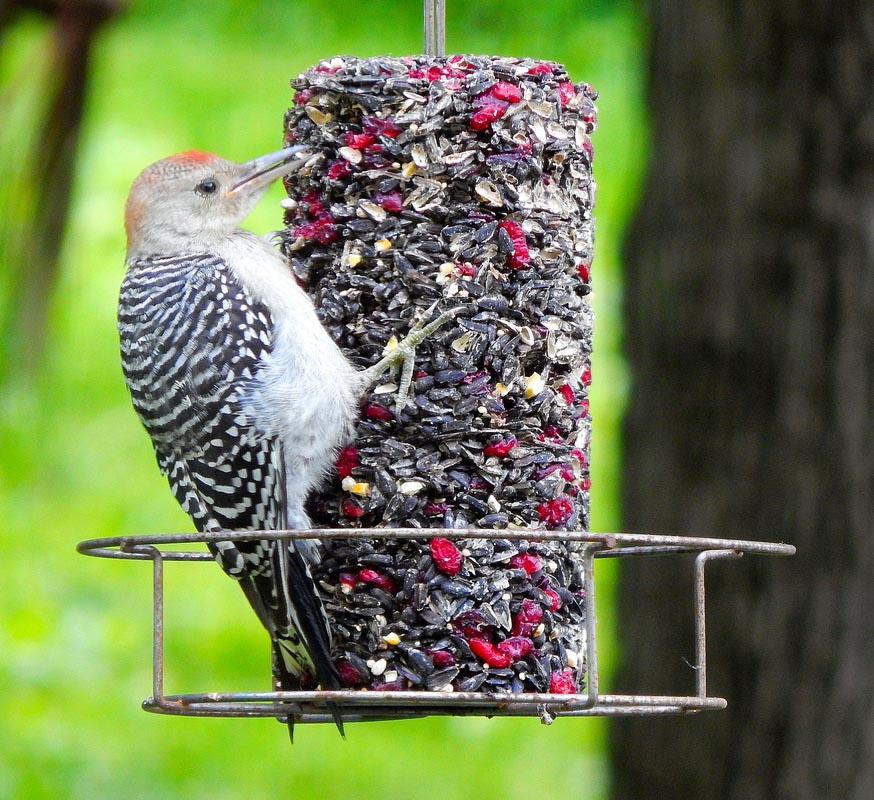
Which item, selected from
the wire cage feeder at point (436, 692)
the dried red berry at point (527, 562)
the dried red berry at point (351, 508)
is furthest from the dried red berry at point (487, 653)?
the dried red berry at point (351, 508)

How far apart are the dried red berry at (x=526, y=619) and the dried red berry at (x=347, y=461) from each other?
24.8 inches

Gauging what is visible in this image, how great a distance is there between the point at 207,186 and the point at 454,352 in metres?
1.20

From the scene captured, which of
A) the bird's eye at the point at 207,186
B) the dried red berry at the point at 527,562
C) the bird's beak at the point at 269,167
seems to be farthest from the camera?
the bird's eye at the point at 207,186

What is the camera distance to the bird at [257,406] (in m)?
4.22

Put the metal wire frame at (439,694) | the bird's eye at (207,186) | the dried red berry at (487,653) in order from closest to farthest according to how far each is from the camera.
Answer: the metal wire frame at (439,694)
the dried red berry at (487,653)
the bird's eye at (207,186)

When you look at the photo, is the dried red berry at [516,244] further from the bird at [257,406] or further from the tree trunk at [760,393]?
the tree trunk at [760,393]

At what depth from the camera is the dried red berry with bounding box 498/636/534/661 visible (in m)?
4.09

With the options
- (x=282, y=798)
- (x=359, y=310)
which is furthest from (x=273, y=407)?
(x=282, y=798)

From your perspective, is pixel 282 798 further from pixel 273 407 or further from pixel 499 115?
pixel 499 115

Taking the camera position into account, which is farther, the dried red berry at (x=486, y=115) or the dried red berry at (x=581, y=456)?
the dried red berry at (x=581, y=456)

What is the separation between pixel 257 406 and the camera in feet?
14.1

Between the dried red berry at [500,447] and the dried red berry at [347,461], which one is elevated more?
the dried red berry at [500,447]

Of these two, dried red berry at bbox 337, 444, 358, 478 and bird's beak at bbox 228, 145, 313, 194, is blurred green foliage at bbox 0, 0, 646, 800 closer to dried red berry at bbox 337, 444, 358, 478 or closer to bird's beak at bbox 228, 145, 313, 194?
bird's beak at bbox 228, 145, 313, 194

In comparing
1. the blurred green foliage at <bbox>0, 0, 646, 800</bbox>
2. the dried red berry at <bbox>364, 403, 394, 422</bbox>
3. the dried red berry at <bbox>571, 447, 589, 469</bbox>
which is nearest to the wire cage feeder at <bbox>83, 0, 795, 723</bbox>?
the dried red berry at <bbox>571, 447, 589, 469</bbox>
